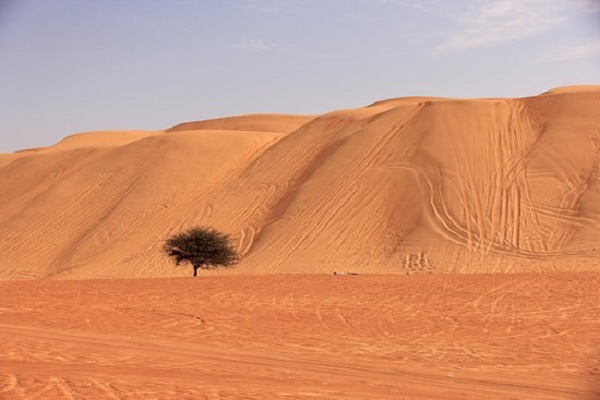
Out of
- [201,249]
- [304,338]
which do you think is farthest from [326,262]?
[304,338]

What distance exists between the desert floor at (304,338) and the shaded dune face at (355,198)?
9.57 m

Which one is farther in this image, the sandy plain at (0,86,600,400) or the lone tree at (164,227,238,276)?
the lone tree at (164,227,238,276)

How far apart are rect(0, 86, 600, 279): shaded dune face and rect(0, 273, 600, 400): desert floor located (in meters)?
9.57

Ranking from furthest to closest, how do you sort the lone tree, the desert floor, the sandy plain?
the lone tree, the sandy plain, the desert floor

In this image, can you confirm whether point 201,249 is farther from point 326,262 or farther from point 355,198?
point 355,198

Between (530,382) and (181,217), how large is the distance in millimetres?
32654

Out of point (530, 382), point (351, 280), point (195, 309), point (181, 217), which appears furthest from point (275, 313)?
point (181, 217)

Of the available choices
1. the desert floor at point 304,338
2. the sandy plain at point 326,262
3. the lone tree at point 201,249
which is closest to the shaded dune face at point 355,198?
the sandy plain at point 326,262

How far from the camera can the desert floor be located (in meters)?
8.88

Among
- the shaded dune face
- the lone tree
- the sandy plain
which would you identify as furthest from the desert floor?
the shaded dune face

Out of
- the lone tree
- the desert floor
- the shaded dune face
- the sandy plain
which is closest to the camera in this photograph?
the desert floor

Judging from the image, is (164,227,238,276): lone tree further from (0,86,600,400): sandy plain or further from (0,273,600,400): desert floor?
(0,273,600,400): desert floor

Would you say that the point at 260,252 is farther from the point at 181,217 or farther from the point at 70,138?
the point at 70,138

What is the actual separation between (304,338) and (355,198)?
24.8m
